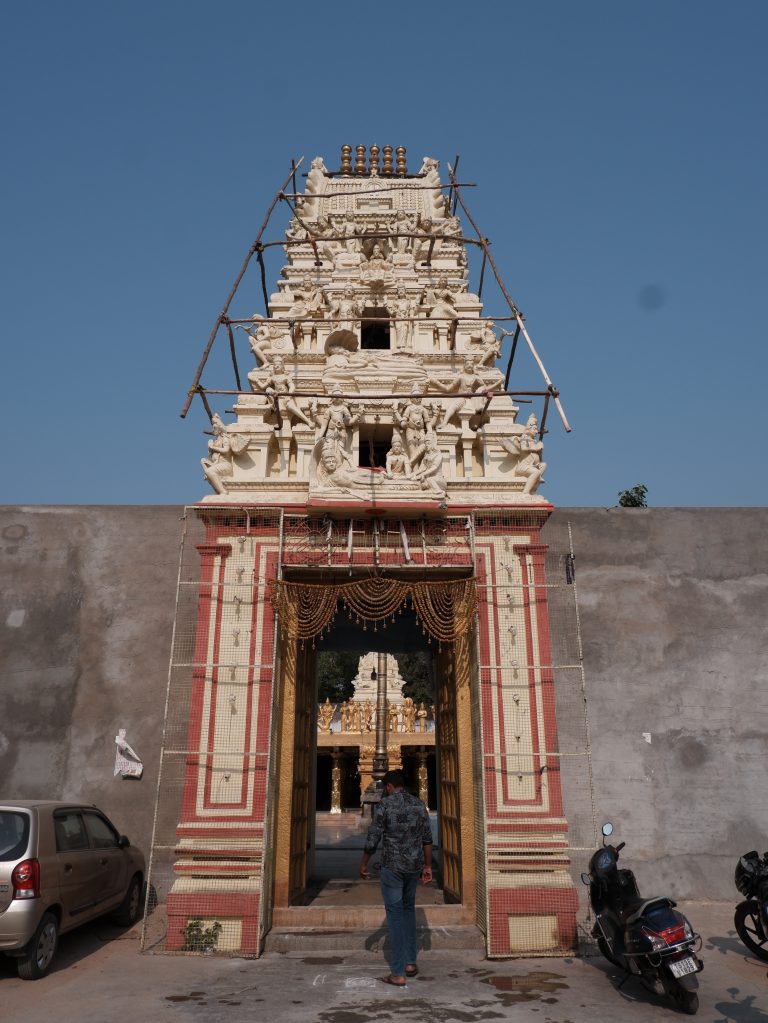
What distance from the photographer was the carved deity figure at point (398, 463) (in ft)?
30.5

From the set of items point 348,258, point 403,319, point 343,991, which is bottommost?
point 343,991

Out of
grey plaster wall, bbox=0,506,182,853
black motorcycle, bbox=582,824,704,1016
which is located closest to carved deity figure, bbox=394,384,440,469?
grey plaster wall, bbox=0,506,182,853

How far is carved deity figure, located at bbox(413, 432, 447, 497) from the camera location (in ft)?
29.3

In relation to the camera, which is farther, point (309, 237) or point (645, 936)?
point (309, 237)

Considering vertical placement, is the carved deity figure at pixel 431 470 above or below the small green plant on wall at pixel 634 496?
below

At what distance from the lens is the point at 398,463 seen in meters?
9.43

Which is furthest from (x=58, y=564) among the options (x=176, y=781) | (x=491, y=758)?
(x=491, y=758)

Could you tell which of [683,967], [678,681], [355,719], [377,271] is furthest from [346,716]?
[683,967]

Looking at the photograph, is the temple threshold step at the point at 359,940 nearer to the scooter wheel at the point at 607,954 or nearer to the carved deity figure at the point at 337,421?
the scooter wheel at the point at 607,954

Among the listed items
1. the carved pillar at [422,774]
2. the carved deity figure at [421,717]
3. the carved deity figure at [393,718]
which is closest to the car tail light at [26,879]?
the carved deity figure at [393,718]

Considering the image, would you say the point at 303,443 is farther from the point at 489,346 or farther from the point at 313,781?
the point at 313,781

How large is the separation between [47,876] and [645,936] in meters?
5.03

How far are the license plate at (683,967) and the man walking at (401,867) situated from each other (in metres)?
2.03

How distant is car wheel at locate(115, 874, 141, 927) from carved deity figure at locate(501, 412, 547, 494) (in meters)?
6.63
